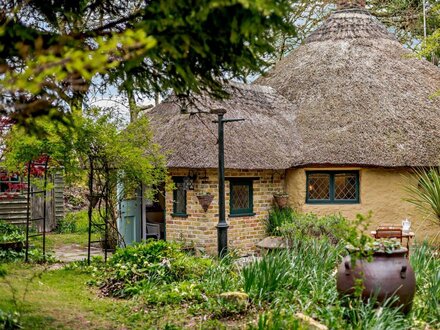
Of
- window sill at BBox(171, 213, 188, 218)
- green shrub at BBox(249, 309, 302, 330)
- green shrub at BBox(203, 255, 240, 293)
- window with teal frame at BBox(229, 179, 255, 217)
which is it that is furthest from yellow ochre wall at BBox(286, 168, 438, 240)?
green shrub at BBox(249, 309, 302, 330)

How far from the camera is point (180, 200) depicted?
11.8 m

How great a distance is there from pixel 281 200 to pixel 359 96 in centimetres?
336

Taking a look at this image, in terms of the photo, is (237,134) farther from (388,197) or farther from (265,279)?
(265,279)

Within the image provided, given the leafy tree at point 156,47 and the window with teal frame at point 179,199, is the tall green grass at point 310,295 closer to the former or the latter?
the leafy tree at point 156,47

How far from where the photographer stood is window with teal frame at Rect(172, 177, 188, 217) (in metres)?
11.7

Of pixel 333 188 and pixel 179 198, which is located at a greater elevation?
pixel 333 188

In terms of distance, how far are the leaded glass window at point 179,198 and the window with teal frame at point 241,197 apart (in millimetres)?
995

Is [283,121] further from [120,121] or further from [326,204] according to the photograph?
[120,121]

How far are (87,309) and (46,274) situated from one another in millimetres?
2382

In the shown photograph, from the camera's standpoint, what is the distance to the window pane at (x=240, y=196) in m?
11.9

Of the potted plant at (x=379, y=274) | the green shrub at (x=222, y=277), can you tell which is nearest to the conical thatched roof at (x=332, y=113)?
the green shrub at (x=222, y=277)

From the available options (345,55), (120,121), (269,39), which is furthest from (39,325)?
(345,55)

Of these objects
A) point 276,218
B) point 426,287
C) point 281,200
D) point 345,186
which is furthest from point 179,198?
point 426,287

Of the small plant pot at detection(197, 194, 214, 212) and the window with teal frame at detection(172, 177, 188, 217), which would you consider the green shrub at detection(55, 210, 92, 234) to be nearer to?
the window with teal frame at detection(172, 177, 188, 217)
